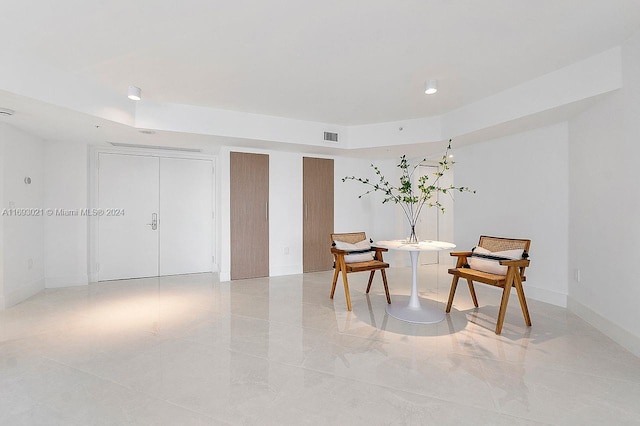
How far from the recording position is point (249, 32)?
2.49 meters

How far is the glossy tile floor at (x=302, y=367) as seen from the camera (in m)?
1.78

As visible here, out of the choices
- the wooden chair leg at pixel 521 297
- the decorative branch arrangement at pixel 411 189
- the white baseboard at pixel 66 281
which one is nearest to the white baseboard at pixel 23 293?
the white baseboard at pixel 66 281

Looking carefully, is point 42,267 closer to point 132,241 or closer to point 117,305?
point 132,241

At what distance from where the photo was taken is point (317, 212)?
5.86m

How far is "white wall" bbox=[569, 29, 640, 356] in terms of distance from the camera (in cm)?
259

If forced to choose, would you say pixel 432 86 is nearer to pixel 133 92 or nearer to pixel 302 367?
pixel 302 367

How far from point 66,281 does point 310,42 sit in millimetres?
5071

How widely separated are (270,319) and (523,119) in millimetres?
3685

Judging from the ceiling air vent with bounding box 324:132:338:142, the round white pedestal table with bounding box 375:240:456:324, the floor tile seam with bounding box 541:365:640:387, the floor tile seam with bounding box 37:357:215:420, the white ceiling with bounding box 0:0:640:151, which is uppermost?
the white ceiling with bounding box 0:0:640:151

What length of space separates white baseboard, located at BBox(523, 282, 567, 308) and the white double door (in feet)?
17.2

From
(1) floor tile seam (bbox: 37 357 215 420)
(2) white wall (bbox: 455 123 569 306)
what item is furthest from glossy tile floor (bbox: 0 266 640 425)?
(2) white wall (bbox: 455 123 569 306)

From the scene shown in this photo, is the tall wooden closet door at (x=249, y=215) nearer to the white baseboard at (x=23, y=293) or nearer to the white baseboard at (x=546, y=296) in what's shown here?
the white baseboard at (x=23, y=293)

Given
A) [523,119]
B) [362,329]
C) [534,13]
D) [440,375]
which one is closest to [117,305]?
[362,329]

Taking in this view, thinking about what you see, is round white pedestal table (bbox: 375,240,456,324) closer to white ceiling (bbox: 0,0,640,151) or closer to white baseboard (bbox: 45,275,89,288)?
white ceiling (bbox: 0,0,640,151)
